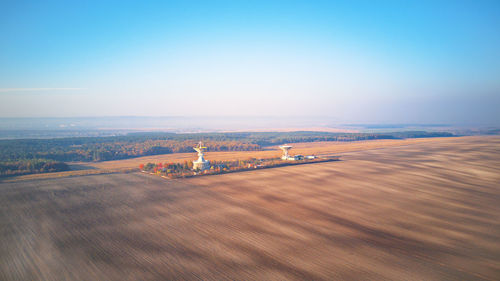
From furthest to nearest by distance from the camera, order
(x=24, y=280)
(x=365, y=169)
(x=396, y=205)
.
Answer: (x=365, y=169) → (x=396, y=205) → (x=24, y=280)

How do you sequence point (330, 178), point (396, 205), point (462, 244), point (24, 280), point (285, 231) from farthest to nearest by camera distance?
point (330, 178), point (396, 205), point (285, 231), point (462, 244), point (24, 280)

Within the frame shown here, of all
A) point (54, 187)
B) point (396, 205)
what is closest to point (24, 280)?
point (54, 187)

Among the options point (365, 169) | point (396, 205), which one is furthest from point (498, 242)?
point (365, 169)

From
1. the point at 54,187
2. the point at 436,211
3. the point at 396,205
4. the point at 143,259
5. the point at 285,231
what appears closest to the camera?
the point at 143,259

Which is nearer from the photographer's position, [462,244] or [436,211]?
[462,244]

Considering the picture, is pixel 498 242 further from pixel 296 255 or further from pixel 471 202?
pixel 296 255

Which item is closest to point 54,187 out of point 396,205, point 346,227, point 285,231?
point 285,231

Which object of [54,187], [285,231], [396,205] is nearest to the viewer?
[285,231]

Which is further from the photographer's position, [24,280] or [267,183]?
[267,183]

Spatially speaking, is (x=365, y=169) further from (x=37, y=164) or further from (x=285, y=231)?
(x=37, y=164)
